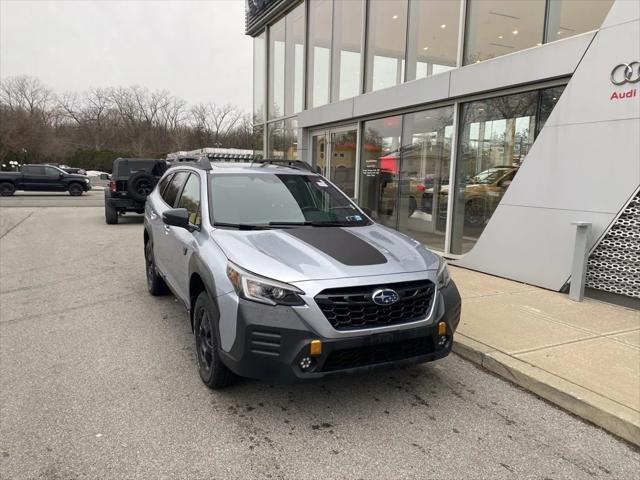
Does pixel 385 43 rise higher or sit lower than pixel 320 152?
higher

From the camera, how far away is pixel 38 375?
398 centimetres

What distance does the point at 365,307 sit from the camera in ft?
10.4

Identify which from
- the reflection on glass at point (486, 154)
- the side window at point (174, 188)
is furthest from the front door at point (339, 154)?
the side window at point (174, 188)

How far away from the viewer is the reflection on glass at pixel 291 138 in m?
15.6

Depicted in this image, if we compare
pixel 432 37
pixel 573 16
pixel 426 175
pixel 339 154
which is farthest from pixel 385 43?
pixel 573 16

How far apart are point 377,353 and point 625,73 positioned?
5.00 meters

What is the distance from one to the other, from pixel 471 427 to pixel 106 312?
447cm

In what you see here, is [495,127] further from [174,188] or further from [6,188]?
[6,188]

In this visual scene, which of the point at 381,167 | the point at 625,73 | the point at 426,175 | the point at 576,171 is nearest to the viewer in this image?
the point at 625,73

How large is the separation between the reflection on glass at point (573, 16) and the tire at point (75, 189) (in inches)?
1133

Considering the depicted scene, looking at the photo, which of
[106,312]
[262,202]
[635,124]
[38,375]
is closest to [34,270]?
[106,312]

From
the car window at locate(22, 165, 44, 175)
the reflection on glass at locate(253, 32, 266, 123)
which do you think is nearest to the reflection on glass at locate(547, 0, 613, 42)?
the reflection on glass at locate(253, 32, 266, 123)

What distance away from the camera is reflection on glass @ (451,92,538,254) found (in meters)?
7.49

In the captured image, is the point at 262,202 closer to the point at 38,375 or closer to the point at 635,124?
the point at 38,375
